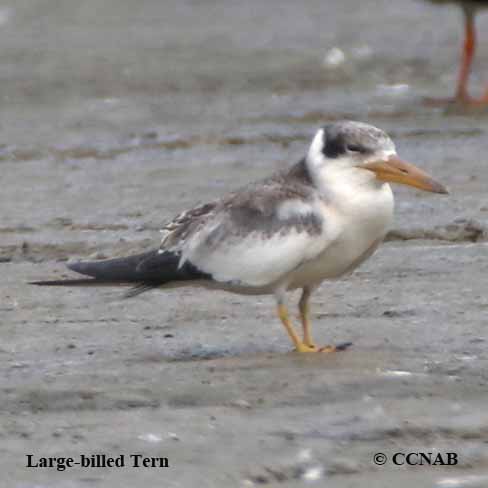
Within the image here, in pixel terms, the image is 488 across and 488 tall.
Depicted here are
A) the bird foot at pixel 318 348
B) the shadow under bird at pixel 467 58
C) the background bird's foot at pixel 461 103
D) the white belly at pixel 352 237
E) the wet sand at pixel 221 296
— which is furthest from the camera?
the shadow under bird at pixel 467 58

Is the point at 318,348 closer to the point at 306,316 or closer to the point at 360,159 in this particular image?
the point at 306,316

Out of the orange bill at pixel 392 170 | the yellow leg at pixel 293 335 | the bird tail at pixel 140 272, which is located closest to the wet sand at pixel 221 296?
the yellow leg at pixel 293 335

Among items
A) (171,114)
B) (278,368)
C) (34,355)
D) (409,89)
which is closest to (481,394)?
(278,368)

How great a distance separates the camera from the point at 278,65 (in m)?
14.3

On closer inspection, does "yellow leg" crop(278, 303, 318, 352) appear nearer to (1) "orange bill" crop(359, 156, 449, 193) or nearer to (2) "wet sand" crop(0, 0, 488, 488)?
(2) "wet sand" crop(0, 0, 488, 488)

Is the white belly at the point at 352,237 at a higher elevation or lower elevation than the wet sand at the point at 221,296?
higher

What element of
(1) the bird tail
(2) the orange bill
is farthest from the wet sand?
(2) the orange bill

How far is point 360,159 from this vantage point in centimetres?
554

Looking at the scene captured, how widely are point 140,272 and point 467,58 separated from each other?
7507 mm

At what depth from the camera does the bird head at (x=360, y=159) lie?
18.1 ft

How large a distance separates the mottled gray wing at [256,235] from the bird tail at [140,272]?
36 millimetres

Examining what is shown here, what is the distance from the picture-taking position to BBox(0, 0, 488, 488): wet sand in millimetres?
4633

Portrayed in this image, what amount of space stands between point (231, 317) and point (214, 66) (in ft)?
26.6

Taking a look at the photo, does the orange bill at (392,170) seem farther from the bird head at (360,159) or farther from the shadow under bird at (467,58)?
the shadow under bird at (467,58)
